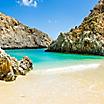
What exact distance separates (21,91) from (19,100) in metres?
1.60

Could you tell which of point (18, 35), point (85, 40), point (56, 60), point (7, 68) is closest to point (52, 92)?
point (7, 68)

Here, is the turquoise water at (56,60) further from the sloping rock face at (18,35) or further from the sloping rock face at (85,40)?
the sloping rock face at (18,35)

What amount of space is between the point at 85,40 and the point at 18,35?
61081 mm

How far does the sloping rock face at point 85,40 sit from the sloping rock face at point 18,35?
41.2m

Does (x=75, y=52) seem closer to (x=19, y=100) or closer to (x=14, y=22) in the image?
(x=19, y=100)

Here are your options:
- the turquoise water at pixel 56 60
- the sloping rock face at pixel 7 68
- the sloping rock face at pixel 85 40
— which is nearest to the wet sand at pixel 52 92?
the sloping rock face at pixel 7 68

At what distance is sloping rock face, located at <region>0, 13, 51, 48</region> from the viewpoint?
105000 mm

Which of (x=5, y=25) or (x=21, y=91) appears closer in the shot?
(x=21, y=91)

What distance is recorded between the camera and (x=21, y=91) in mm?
11000

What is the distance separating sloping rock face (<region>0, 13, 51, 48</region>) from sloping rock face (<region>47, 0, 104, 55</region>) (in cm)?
4123

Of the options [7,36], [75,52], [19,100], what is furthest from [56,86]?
[7,36]

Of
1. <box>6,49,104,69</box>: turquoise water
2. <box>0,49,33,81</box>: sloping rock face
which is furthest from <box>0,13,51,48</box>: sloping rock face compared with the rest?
<box>0,49,33,81</box>: sloping rock face

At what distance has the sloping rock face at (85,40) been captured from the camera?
5394 cm

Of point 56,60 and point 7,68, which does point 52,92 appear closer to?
point 7,68
